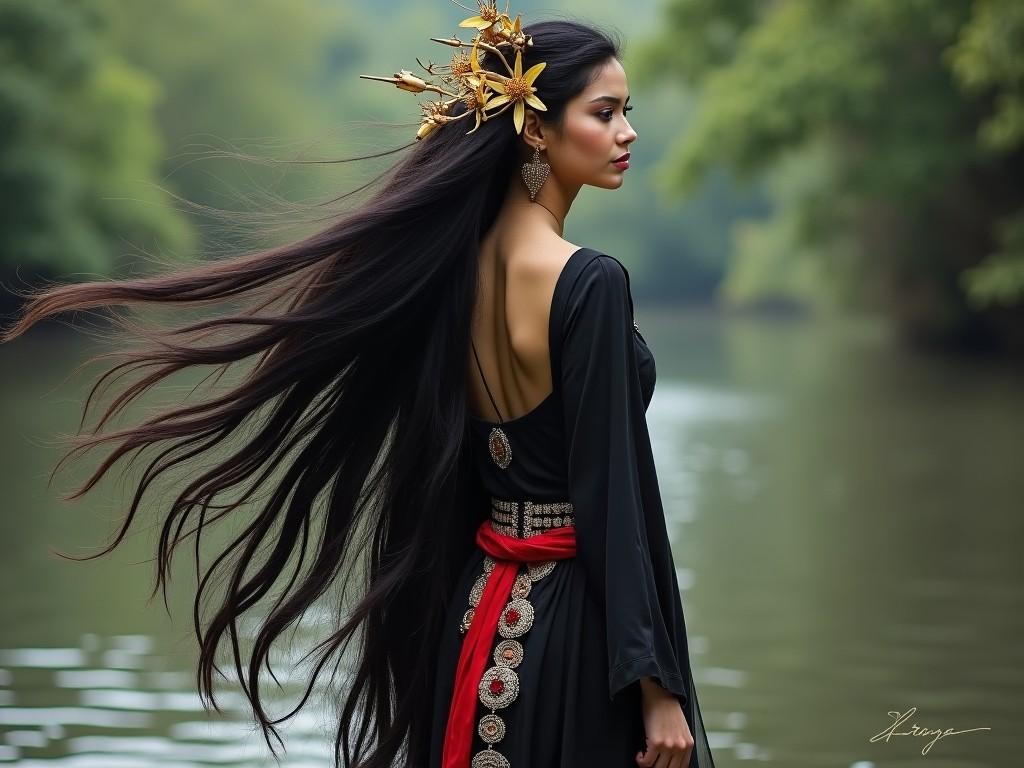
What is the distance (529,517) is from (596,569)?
19 cm

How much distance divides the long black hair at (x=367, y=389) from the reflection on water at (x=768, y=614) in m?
0.33

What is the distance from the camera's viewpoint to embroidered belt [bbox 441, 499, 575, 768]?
281cm

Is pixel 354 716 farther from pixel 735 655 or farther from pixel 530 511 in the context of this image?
pixel 735 655

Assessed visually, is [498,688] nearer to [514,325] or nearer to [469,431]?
[469,431]

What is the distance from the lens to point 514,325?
284 cm

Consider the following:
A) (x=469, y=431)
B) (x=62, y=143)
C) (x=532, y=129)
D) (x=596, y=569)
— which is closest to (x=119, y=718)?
(x=469, y=431)

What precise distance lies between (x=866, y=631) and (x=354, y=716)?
4071mm

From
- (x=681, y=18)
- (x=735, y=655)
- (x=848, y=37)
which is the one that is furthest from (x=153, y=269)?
(x=681, y=18)

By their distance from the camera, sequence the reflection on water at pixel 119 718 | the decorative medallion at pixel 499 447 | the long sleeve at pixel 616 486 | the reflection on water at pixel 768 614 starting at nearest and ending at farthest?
1. the long sleeve at pixel 616 486
2. the decorative medallion at pixel 499 447
3. the reflection on water at pixel 119 718
4. the reflection on water at pixel 768 614

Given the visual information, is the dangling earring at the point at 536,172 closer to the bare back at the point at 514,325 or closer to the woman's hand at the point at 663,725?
the bare back at the point at 514,325

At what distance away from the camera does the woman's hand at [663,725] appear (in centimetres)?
268

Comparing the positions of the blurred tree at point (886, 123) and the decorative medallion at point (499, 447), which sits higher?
the blurred tree at point (886, 123)

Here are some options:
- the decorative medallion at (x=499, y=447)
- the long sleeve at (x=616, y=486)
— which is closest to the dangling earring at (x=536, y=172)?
the long sleeve at (x=616, y=486)

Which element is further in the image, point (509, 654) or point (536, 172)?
point (536, 172)
